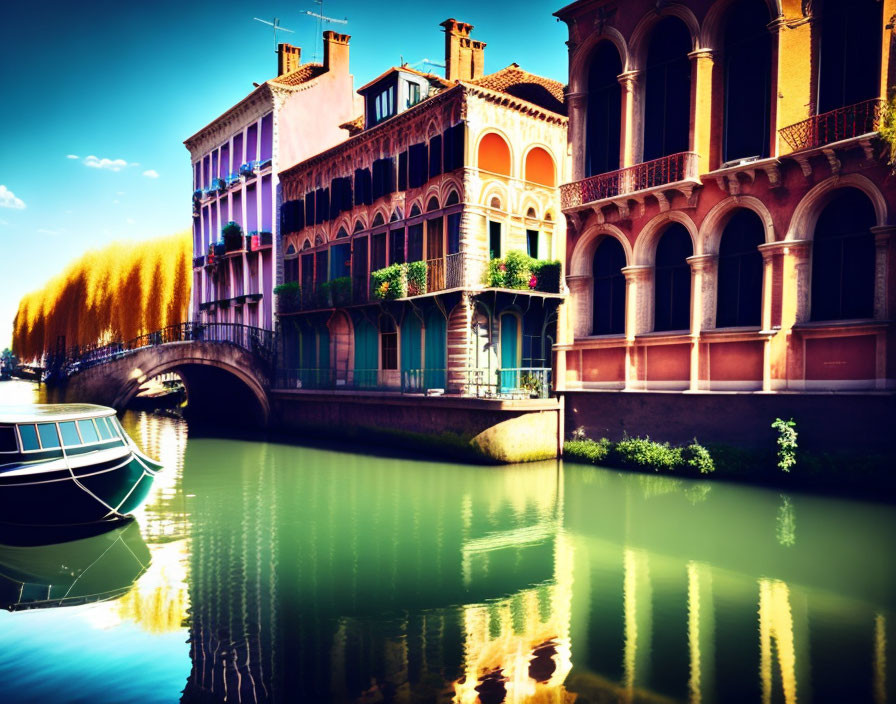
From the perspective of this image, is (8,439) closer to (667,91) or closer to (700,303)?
(700,303)

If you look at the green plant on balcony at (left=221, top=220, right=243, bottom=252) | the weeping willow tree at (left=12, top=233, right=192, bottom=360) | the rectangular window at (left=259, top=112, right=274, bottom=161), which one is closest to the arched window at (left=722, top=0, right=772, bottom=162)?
the rectangular window at (left=259, top=112, right=274, bottom=161)

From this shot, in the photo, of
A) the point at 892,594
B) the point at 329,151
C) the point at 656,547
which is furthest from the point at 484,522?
the point at 329,151

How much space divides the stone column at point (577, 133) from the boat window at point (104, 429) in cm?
1420

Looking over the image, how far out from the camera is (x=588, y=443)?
19.9 meters

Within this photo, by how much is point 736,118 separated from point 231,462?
16.8 meters

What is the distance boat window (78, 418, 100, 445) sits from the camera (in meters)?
13.2

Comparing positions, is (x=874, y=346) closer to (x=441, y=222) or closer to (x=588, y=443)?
(x=588, y=443)

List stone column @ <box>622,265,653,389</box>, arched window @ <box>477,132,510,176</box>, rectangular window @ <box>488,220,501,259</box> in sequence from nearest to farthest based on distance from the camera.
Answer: stone column @ <box>622,265,653,389</box> → arched window @ <box>477,132,510,176</box> → rectangular window @ <box>488,220,501,259</box>

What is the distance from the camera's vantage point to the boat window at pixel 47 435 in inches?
495

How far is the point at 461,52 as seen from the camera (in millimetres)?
25672

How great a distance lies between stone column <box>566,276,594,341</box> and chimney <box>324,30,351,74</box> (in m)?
20.0

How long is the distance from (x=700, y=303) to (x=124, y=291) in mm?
40570

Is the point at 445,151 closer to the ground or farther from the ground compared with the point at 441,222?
farther from the ground

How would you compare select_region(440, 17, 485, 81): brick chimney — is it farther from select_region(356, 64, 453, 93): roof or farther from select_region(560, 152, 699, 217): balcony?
select_region(560, 152, 699, 217): balcony
